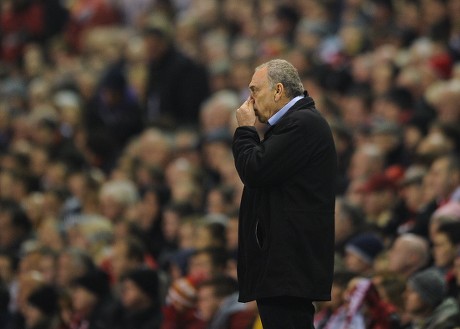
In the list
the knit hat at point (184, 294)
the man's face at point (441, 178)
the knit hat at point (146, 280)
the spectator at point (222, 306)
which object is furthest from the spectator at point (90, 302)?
the man's face at point (441, 178)

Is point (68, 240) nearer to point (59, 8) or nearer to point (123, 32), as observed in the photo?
point (123, 32)

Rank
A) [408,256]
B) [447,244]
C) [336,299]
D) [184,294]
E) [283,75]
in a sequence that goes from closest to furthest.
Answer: [283,75] < [336,299] < [447,244] < [408,256] < [184,294]

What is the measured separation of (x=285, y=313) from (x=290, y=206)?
0.49 metres

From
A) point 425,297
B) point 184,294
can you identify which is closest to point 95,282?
point 184,294

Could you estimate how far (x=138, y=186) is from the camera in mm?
12734

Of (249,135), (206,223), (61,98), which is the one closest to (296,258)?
(249,135)

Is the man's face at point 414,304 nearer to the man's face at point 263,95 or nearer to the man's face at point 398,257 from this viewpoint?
the man's face at point 398,257

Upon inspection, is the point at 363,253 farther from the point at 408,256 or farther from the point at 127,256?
the point at 127,256

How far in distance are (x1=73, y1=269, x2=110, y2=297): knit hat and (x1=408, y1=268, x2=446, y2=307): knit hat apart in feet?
10.8

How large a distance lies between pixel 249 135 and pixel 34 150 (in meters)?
9.15

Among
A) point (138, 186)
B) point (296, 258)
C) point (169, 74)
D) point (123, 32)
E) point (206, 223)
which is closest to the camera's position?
point (296, 258)

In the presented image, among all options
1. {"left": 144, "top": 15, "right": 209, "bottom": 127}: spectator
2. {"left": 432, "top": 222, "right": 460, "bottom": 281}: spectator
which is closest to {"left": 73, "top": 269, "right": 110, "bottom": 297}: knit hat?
{"left": 432, "top": 222, "right": 460, "bottom": 281}: spectator

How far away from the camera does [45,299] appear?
34.2ft

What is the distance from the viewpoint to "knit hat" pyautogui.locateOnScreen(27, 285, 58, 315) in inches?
408
